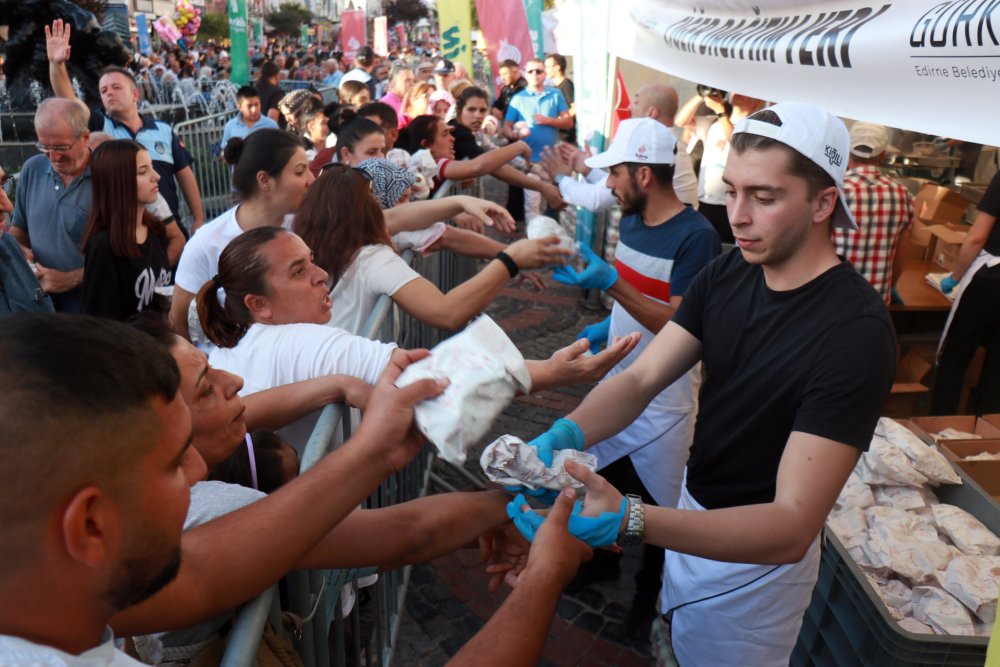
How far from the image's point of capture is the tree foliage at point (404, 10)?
72438 millimetres

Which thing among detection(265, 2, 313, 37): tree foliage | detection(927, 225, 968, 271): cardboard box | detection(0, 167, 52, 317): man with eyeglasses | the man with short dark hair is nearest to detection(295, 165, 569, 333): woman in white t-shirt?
detection(0, 167, 52, 317): man with eyeglasses

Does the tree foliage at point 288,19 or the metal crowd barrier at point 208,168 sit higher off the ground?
the tree foliage at point 288,19

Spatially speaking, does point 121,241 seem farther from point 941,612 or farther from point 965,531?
point 965,531

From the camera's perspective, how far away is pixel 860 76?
2.10m

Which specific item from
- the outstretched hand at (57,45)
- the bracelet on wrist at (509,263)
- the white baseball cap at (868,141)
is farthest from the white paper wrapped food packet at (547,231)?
the outstretched hand at (57,45)

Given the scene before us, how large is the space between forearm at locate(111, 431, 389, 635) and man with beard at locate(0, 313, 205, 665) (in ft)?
0.75

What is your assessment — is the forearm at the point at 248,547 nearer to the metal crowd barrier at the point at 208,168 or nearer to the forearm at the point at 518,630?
the forearm at the point at 518,630

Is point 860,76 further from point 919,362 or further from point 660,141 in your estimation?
point 919,362

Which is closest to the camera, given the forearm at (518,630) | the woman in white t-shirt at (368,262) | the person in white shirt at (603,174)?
the forearm at (518,630)

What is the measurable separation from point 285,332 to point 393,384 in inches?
32.5

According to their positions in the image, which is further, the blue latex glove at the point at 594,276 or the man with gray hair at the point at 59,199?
the man with gray hair at the point at 59,199

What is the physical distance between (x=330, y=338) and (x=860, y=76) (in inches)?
68.6

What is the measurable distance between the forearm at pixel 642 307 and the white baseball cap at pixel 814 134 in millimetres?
1331

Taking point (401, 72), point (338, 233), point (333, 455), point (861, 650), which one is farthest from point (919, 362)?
point (401, 72)
